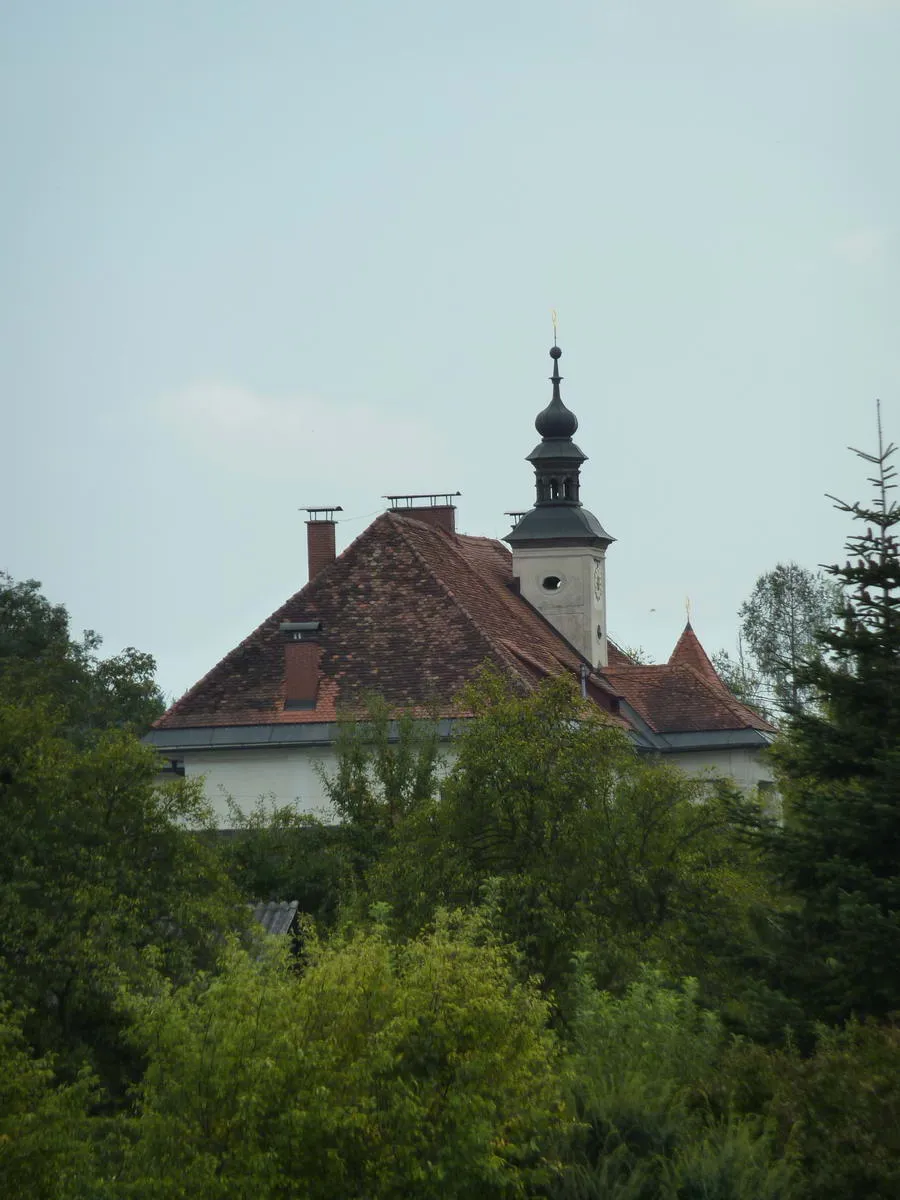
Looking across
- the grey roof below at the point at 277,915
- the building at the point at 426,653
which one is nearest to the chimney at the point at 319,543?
the building at the point at 426,653

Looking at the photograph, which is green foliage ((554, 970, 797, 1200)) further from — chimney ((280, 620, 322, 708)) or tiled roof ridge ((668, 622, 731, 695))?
tiled roof ridge ((668, 622, 731, 695))

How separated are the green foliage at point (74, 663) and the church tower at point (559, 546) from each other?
43.1ft

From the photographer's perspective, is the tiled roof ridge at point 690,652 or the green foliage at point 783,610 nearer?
the tiled roof ridge at point 690,652

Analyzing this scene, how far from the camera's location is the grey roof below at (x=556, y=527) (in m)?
69.8

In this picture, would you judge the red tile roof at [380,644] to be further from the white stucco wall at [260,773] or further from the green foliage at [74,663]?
the green foliage at [74,663]

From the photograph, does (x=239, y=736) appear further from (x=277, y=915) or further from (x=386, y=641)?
(x=277, y=915)

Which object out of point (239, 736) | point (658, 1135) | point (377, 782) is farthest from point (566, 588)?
point (658, 1135)

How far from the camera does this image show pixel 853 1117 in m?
19.3

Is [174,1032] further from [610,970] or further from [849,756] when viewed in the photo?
[610,970]

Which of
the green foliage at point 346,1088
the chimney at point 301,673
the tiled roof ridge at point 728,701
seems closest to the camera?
the green foliage at point 346,1088

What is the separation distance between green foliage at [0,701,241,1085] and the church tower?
131 ft

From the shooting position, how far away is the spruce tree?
22.2 metres

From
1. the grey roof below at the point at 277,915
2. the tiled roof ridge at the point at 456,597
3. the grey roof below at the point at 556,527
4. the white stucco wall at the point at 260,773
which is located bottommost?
the grey roof below at the point at 277,915

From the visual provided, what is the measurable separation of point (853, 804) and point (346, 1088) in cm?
675
